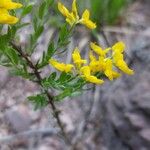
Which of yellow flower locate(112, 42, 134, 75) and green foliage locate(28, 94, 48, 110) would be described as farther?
green foliage locate(28, 94, 48, 110)

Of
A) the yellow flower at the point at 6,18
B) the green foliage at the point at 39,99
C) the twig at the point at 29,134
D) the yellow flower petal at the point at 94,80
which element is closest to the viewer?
the yellow flower at the point at 6,18

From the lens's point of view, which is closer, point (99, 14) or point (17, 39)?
point (17, 39)

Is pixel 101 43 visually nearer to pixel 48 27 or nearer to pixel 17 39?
pixel 48 27

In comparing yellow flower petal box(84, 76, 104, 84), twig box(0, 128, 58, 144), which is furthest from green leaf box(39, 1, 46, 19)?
twig box(0, 128, 58, 144)

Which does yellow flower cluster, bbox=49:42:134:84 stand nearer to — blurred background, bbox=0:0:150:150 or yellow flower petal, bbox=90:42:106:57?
yellow flower petal, bbox=90:42:106:57

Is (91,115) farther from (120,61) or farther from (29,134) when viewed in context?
(120,61)

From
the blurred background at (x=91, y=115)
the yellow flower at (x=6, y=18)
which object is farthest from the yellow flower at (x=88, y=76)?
the blurred background at (x=91, y=115)

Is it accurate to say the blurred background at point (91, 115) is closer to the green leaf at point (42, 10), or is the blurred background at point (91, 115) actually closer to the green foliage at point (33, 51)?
the green foliage at point (33, 51)

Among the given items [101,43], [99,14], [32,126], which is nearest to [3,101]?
[32,126]

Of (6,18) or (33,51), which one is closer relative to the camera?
(6,18)

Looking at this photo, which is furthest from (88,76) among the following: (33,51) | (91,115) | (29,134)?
(91,115)

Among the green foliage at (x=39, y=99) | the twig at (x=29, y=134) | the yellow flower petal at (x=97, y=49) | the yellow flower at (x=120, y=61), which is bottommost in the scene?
the twig at (x=29, y=134)
